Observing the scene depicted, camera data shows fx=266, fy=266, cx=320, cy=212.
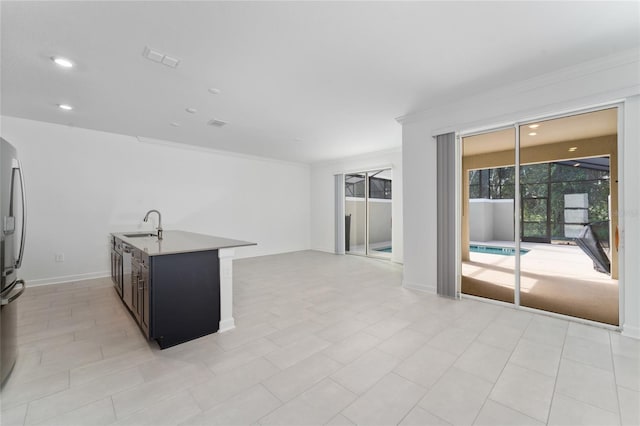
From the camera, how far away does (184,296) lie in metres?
2.45

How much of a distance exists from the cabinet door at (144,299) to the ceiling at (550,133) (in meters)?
4.16

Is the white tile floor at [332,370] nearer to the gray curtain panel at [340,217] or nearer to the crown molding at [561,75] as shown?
the crown molding at [561,75]

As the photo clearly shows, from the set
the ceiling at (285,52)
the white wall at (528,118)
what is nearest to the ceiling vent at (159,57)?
the ceiling at (285,52)

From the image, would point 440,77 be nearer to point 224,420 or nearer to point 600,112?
point 600,112

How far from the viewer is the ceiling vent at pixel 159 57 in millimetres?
2369

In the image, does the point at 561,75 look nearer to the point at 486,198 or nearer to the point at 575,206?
the point at 575,206

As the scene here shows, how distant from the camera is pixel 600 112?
9.27 ft

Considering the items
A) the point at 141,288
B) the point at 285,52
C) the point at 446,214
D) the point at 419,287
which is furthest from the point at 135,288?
the point at 446,214

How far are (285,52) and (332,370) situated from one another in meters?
2.70

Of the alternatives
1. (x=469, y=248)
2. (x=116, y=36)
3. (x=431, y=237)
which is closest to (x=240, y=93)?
(x=116, y=36)

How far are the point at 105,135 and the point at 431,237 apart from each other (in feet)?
19.2

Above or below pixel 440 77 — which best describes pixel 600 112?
below

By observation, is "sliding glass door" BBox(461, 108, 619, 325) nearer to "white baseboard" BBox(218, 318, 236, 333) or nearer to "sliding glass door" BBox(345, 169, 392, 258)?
"sliding glass door" BBox(345, 169, 392, 258)

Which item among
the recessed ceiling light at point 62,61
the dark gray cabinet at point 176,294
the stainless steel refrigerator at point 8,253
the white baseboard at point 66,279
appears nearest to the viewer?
the stainless steel refrigerator at point 8,253
